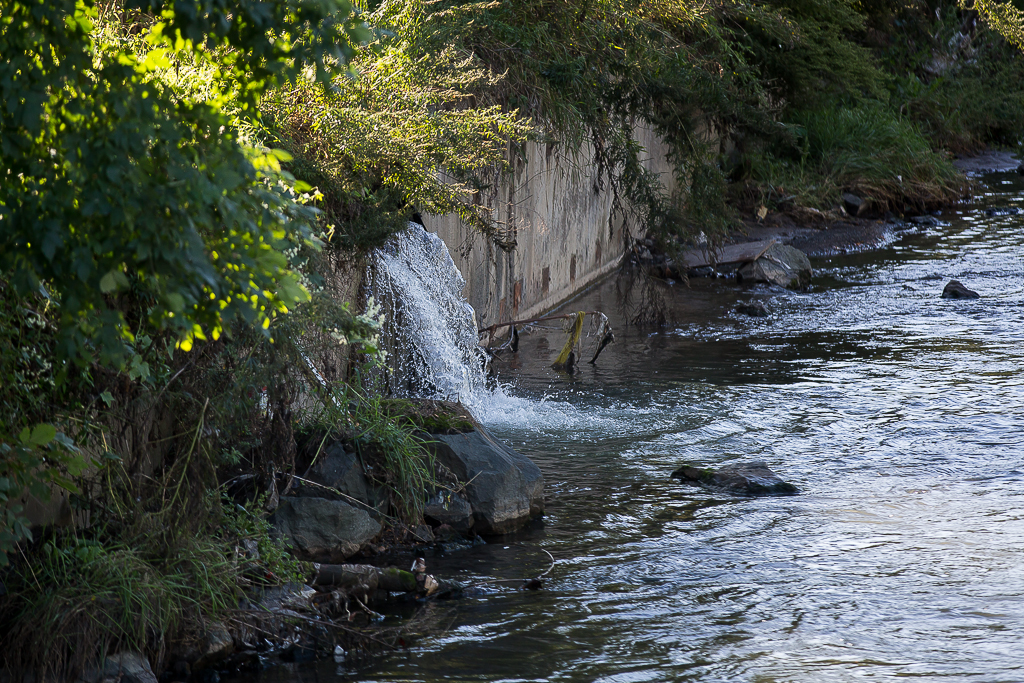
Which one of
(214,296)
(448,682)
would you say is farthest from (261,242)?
(448,682)

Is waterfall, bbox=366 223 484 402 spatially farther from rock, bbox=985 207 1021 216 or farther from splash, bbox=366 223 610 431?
rock, bbox=985 207 1021 216

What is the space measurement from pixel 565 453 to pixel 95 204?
16.0 feet

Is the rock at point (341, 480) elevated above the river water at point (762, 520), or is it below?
above

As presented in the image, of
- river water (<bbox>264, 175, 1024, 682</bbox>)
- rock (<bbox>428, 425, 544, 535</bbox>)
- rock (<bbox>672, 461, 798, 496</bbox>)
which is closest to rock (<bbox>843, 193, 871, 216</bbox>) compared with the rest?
river water (<bbox>264, 175, 1024, 682</bbox>)

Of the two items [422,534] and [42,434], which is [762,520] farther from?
[42,434]

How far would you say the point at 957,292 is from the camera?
12.5 m

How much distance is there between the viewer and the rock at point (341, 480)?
5.55 metres

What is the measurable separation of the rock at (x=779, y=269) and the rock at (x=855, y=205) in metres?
4.98

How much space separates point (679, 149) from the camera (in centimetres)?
1172

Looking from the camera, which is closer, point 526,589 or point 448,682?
point 448,682

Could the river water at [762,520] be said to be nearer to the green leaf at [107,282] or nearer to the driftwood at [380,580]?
the driftwood at [380,580]

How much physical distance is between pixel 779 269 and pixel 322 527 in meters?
9.81

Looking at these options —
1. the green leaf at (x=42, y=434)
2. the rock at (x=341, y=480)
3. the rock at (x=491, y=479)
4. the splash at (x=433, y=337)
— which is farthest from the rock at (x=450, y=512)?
the green leaf at (x=42, y=434)

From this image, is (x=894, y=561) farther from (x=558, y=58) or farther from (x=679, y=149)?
(x=679, y=149)
